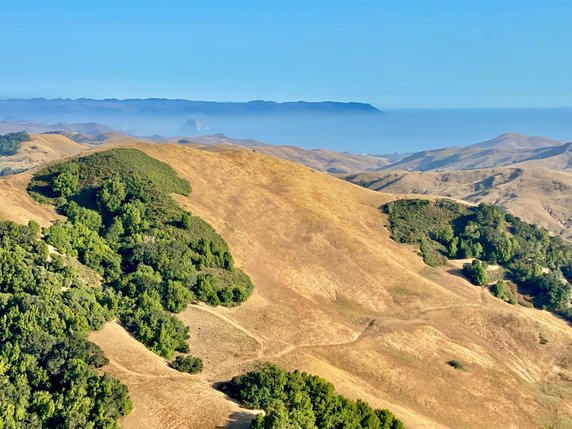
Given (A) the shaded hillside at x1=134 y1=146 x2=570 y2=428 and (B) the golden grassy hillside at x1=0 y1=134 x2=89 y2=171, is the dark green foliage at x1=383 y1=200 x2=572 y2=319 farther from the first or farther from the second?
(B) the golden grassy hillside at x1=0 y1=134 x2=89 y2=171

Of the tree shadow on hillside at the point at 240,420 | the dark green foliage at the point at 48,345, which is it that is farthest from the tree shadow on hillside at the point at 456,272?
the tree shadow on hillside at the point at 240,420

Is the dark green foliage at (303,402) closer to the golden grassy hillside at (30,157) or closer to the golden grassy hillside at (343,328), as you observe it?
the golden grassy hillside at (343,328)

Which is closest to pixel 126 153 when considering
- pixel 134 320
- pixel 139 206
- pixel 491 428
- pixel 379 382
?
pixel 139 206

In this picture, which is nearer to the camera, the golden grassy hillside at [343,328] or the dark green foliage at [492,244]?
the golden grassy hillside at [343,328]

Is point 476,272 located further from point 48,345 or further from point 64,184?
point 64,184

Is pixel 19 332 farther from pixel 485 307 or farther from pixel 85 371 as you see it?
pixel 485 307

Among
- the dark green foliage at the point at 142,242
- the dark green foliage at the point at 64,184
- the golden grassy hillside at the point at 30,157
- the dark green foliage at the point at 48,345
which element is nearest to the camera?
the dark green foliage at the point at 48,345

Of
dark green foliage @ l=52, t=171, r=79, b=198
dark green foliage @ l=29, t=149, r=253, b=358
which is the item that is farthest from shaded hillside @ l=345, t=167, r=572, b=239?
dark green foliage @ l=52, t=171, r=79, b=198
